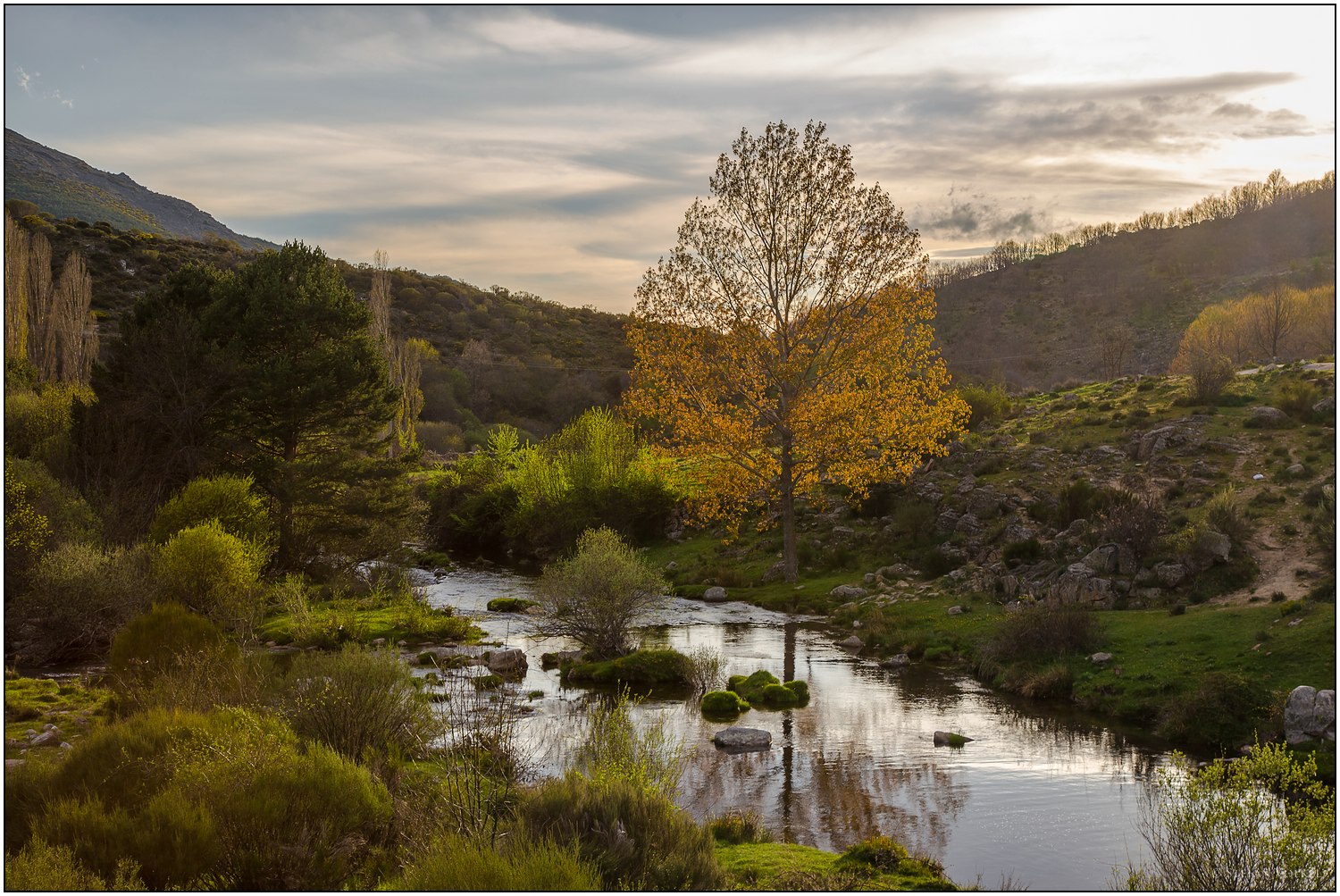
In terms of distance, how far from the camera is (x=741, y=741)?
1662 cm

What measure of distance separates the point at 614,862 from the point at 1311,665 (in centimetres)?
1481

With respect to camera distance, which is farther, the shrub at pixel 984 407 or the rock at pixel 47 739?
the shrub at pixel 984 407

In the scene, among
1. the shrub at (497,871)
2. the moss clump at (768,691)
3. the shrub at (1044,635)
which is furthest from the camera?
the shrub at (1044,635)

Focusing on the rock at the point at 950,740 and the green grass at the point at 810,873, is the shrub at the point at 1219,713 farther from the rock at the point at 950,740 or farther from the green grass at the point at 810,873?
the green grass at the point at 810,873

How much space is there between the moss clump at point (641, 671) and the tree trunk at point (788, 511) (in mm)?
10285

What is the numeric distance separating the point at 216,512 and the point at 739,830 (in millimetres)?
19820

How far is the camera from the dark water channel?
12.2 m

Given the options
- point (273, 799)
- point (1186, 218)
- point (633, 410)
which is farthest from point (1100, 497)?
point (1186, 218)

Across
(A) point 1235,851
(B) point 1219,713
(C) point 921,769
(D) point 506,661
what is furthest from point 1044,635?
(A) point 1235,851

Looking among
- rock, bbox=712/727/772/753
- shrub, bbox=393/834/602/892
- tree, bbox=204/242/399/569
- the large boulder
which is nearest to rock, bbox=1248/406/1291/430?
the large boulder

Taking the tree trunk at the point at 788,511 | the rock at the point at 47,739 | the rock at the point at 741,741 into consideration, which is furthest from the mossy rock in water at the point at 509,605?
the rock at the point at 47,739

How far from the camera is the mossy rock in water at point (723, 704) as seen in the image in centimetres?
1897

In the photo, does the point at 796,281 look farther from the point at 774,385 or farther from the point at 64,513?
the point at 64,513

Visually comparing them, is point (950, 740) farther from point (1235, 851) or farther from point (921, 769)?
point (1235, 851)
